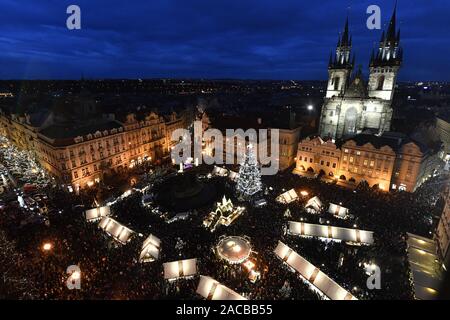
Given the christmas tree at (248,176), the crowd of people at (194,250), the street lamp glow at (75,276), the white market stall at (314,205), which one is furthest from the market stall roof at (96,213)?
the white market stall at (314,205)

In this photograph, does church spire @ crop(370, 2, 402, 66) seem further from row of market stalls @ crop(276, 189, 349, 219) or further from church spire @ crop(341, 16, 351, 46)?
row of market stalls @ crop(276, 189, 349, 219)

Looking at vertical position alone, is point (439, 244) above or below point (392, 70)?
below

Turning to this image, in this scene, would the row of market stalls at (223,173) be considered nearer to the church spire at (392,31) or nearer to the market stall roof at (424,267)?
the market stall roof at (424,267)

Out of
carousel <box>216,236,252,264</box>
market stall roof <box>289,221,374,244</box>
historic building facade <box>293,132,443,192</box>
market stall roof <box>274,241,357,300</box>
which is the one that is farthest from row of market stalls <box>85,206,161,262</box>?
historic building facade <box>293,132,443,192</box>

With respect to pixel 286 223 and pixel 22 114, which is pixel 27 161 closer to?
pixel 22 114
